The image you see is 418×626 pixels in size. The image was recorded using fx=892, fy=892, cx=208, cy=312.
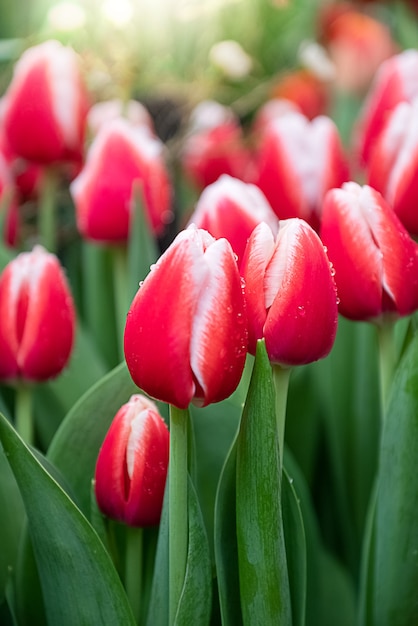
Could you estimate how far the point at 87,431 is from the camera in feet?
1.58

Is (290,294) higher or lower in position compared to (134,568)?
higher

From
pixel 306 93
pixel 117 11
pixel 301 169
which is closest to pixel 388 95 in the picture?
pixel 301 169

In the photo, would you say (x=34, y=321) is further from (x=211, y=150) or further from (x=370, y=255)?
(x=211, y=150)

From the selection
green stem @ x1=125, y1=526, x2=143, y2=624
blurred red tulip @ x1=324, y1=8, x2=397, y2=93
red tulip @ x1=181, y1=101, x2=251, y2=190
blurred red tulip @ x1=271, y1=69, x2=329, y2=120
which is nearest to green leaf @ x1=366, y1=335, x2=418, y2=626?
green stem @ x1=125, y1=526, x2=143, y2=624

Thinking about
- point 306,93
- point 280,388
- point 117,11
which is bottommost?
point 306,93

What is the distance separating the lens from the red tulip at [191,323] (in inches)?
13.4

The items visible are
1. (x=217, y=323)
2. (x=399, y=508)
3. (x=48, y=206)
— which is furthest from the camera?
(x=48, y=206)

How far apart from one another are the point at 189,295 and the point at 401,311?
0.45ft

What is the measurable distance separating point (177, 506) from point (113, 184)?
1.07ft

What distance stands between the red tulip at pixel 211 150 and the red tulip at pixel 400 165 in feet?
1.26

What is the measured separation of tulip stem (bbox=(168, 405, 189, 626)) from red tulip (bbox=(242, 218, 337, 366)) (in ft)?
0.16

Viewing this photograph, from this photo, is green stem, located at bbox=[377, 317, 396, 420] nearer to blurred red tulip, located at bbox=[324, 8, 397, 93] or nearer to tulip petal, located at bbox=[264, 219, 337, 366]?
tulip petal, located at bbox=[264, 219, 337, 366]

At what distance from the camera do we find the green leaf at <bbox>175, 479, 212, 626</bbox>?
380mm

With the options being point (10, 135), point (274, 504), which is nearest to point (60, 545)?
point (274, 504)
